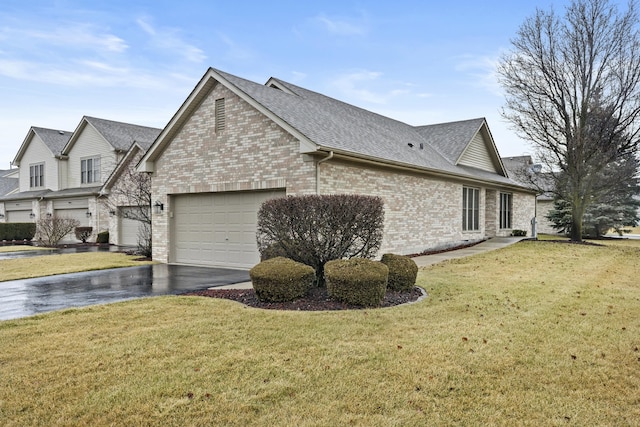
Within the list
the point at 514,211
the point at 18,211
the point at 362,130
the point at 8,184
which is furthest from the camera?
the point at 8,184

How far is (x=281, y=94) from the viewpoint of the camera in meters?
15.5

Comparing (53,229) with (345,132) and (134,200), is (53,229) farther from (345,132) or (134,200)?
(345,132)

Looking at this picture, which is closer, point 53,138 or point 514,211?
point 514,211

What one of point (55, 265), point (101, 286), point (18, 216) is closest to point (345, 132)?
point (101, 286)

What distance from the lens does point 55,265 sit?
47.4ft

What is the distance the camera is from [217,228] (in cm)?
1463

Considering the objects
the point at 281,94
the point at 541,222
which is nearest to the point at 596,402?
the point at 281,94

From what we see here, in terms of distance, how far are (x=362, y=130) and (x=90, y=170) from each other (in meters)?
20.0

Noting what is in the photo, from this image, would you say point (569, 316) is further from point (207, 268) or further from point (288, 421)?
point (207, 268)

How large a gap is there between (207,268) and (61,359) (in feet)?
30.2

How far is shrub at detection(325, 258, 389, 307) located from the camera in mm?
7613

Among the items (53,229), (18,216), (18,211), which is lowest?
(53,229)

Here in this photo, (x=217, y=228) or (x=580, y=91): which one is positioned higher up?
(x=580, y=91)

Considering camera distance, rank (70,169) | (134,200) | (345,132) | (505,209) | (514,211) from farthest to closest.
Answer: (70,169) → (514,211) → (505,209) → (134,200) → (345,132)
